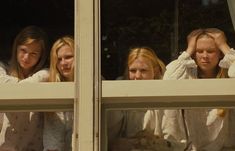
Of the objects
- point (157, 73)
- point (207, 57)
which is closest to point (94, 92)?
point (157, 73)

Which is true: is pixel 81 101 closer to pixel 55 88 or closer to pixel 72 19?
pixel 55 88

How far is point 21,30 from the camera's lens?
1043 mm

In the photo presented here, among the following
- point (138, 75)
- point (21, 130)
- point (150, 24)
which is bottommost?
point (21, 130)

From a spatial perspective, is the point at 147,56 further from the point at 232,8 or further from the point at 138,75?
the point at 232,8

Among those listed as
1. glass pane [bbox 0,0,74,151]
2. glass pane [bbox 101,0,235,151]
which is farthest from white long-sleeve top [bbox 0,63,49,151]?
glass pane [bbox 101,0,235,151]

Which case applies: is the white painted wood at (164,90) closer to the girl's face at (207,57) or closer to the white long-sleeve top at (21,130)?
the girl's face at (207,57)

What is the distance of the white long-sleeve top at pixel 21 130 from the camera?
1043 millimetres

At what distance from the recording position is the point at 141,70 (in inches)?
40.9

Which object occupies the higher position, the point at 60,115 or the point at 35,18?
the point at 35,18

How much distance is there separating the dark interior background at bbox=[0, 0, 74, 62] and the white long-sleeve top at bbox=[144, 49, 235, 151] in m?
0.24

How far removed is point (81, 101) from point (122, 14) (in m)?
0.20

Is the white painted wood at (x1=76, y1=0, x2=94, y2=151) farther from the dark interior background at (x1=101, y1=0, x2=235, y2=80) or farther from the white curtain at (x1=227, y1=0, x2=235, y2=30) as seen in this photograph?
the white curtain at (x1=227, y1=0, x2=235, y2=30)

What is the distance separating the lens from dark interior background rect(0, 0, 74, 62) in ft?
3.36

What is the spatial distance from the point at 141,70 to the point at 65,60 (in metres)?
0.16
